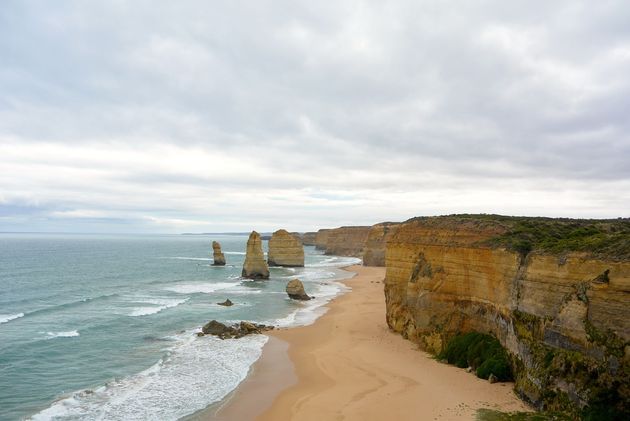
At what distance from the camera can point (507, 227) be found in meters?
23.2

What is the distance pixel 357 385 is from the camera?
21.2 metres

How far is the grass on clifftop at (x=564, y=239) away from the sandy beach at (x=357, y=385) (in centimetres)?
606

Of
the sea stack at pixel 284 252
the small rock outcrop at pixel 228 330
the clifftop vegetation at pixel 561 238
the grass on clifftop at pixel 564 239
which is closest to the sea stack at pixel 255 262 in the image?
the sea stack at pixel 284 252

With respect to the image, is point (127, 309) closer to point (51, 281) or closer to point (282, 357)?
point (282, 357)

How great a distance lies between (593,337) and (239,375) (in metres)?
16.2

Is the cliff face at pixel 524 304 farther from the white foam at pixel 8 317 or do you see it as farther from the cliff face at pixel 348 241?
the cliff face at pixel 348 241

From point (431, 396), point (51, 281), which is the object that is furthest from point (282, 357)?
point (51, 281)

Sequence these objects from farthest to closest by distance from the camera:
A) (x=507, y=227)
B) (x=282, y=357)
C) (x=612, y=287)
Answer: (x=282, y=357) < (x=507, y=227) < (x=612, y=287)

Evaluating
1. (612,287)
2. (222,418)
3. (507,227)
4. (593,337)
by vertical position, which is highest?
(507,227)

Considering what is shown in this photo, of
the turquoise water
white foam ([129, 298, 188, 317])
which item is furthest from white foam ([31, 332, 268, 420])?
white foam ([129, 298, 188, 317])

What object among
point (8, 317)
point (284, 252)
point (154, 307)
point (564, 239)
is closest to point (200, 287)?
point (154, 307)

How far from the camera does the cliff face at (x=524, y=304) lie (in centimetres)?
1430

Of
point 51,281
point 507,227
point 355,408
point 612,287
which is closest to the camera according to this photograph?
point 612,287

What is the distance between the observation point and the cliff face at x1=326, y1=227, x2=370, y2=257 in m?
133
